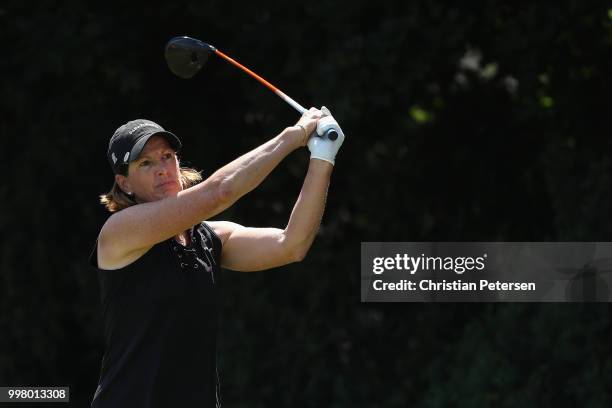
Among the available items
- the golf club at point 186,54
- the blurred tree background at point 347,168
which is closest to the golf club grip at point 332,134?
the golf club at point 186,54

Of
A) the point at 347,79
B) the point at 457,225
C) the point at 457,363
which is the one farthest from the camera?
the point at 457,225

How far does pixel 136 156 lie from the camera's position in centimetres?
335

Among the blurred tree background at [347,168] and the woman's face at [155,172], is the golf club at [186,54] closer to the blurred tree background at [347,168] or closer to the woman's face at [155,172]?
the woman's face at [155,172]

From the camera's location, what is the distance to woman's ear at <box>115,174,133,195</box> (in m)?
3.47

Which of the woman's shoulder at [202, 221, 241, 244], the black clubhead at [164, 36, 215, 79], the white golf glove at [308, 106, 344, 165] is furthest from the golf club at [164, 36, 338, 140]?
the white golf glove at [308, 106, 344, 165]

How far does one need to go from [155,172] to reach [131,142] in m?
0.11

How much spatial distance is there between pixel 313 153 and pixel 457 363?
366 centimetres

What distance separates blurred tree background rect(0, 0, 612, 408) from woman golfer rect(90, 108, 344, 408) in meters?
2.86

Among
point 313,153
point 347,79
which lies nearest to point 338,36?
point 347,79

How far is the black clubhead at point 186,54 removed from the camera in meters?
4.12

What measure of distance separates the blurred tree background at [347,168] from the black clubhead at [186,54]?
2.12 m

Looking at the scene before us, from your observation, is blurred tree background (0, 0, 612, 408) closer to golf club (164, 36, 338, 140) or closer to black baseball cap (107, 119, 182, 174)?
golf club (164, 36, 338, 140)

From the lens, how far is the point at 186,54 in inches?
163

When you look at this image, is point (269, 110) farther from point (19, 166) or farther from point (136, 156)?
point (136, 156)
